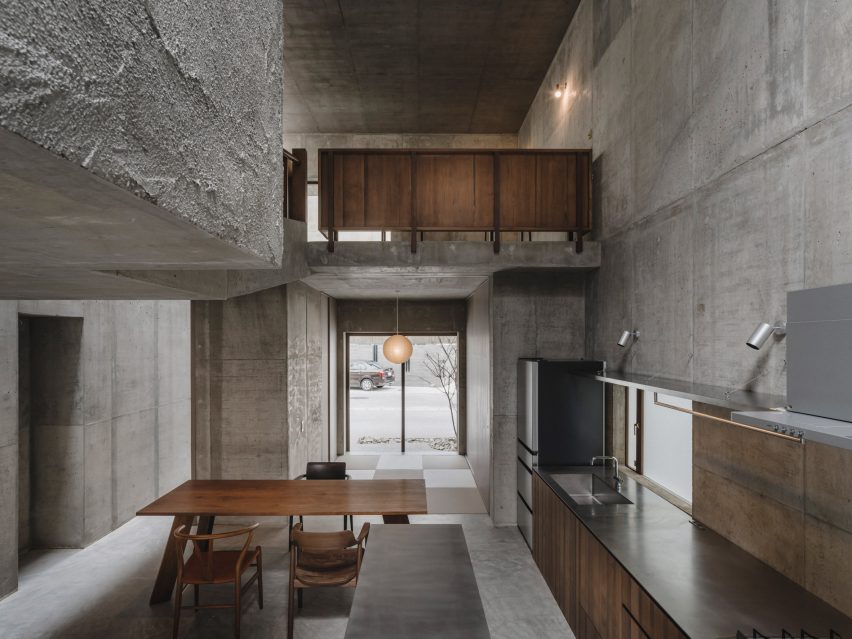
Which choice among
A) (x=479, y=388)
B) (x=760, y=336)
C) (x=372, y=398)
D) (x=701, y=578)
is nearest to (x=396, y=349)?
(x=479, y=388)

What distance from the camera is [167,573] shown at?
14.3 feet

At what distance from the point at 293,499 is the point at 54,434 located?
3049mm

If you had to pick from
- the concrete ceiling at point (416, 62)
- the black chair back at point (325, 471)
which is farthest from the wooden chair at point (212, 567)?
the concrete ceiling at point (416, 62)

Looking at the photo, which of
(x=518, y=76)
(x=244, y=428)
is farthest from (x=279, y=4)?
(x=518, y=76)

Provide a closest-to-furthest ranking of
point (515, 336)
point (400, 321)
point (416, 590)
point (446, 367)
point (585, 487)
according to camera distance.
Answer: point (416, 590) < point (585, 487) < point (515, 336) < point (400, 321) < point (446, 367)

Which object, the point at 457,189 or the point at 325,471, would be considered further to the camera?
the point at 325,471

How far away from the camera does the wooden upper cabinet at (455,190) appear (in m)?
5.33

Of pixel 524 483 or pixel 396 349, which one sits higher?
pixel 396 349

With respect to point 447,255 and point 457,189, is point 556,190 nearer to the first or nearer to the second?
point 457,189

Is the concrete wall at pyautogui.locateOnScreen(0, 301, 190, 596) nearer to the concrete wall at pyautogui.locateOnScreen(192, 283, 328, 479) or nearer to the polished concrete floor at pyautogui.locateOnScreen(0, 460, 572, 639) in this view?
the polished concrete floor at pyautogui.locateOnScreen(0, 460, 572, 639)

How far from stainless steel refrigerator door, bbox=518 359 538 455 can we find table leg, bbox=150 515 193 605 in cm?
329

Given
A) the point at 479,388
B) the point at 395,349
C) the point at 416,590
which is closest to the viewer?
the point at 416,590

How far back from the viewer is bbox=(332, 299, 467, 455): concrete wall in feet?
32.3

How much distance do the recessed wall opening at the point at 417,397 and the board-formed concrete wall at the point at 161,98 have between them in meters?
8.66
